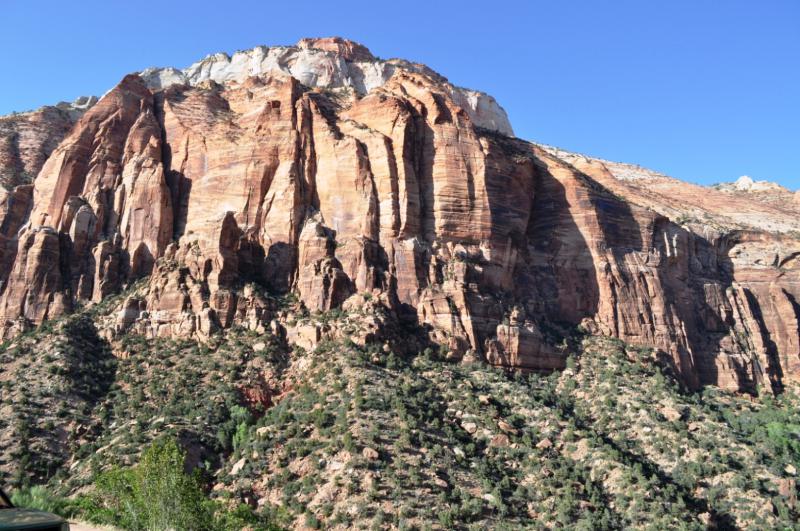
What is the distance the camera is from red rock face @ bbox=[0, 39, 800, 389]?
71.6 meters

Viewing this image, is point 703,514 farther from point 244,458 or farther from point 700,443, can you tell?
point 244,458

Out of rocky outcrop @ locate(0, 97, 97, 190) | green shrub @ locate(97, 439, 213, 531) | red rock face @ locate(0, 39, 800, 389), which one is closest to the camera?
green shrub @ locate(97, 439, 213, 531)

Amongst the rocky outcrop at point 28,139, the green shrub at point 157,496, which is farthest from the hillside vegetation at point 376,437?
the rocky outcrop at point 28,139

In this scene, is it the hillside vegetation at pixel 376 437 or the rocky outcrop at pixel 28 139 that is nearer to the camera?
the hillside vegetation at pixel 376 437

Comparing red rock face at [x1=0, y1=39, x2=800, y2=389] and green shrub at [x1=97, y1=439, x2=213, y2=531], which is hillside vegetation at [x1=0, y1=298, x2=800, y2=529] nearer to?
green shrub at [x1=97, y1=439, x2=213, y2=531]

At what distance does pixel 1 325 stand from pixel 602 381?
59.2 metres

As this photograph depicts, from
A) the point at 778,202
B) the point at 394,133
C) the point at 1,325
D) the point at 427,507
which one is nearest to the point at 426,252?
the point at 394,133

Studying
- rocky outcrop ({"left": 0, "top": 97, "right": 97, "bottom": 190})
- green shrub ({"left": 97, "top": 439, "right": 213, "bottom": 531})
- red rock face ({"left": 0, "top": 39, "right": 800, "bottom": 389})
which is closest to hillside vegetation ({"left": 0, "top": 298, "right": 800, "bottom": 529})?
green shrub ({"left": 97, "top": 439, "right": 213, "bottom": 531})

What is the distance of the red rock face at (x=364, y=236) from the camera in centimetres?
7156

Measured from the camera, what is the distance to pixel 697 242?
3819 inches

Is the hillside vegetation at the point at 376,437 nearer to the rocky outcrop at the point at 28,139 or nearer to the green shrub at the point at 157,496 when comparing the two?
the green shrub at the point at 157,496

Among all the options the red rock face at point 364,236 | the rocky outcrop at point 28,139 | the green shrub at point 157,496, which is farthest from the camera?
the rocky outcrop at point 28,139

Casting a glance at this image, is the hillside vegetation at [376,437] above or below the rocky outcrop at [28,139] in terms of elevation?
below

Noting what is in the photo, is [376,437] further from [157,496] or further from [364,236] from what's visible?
[364,236]
